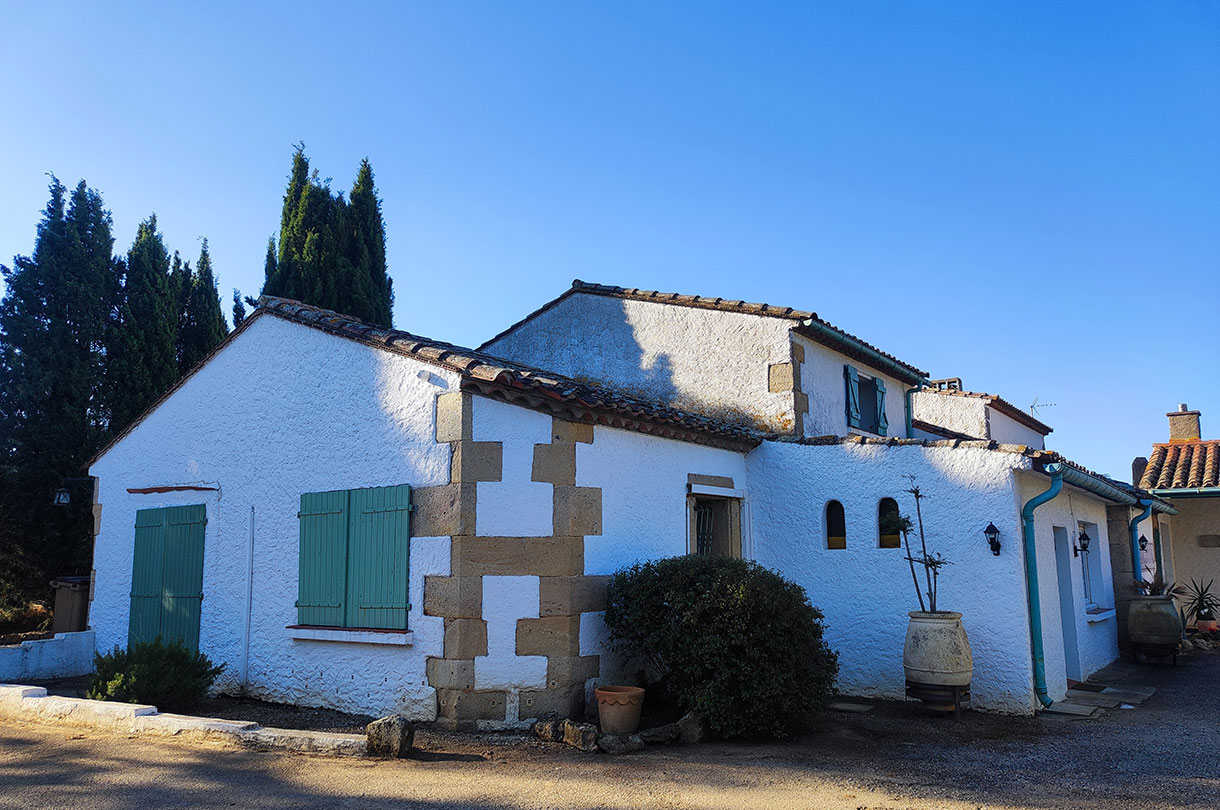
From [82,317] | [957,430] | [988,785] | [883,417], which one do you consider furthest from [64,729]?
[957,430]

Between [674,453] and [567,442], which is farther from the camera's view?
[674,453]

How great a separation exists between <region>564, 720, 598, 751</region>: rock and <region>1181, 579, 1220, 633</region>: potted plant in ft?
44.4

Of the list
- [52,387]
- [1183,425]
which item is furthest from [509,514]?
[1183,425]

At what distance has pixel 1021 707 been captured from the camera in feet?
27.2

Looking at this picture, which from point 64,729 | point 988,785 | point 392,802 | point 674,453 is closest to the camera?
point 392,802

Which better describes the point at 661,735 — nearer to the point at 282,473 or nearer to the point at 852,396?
the point at 282,473

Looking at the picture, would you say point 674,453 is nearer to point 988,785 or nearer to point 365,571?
point 365,571

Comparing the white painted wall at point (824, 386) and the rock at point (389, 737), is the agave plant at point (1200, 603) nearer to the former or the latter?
the white painted wall at point (824, 386)

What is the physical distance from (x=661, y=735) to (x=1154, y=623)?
9.24 m

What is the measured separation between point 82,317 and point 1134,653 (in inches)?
711

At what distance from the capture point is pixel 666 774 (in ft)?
19.3

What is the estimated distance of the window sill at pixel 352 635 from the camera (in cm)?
737

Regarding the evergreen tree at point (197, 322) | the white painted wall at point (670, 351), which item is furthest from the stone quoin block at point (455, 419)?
the evergreen tree at point (197, 322)

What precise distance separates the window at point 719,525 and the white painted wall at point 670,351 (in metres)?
1.44
